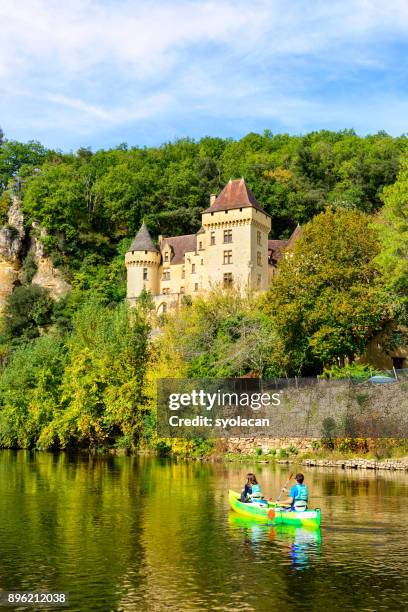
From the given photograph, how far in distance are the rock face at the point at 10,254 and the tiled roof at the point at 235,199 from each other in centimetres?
2773

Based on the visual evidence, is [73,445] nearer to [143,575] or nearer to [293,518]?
[293,518]

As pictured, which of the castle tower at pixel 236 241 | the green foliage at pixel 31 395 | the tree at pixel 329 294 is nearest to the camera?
the tree at pixel 329 294

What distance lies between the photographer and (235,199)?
79.8 m

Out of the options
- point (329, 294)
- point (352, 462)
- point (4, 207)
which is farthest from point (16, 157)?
point (352, 462)

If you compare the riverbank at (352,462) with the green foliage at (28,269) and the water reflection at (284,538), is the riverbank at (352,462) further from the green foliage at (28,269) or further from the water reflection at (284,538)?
the green foliage at (28,269)

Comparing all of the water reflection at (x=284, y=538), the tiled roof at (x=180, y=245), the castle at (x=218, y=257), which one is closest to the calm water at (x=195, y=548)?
the water reflection at (x=284, y=538)

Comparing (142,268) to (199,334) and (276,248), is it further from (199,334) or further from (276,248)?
(199,334)

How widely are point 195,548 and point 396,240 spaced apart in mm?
27660

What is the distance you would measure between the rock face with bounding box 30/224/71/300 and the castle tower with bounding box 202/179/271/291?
2182cm

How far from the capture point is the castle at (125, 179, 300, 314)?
77.7 meters

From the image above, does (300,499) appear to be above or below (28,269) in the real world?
below

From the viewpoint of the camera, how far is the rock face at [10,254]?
93.8 m

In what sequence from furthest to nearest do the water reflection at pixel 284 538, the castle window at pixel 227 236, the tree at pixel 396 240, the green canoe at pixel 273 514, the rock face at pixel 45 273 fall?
the rock face at pixel 45 273 → the castle window at pixel 227 236 → the tree at pixel 396 240 → the green canoe at pixel 273 514 → the water reflection at pixel 284 538

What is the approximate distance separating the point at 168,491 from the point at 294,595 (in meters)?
15.8
